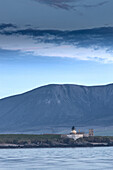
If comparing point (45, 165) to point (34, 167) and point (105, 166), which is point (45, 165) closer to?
point (34, 167)

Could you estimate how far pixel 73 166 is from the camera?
321 feet

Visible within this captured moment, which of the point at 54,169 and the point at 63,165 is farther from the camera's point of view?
the point at 63,165

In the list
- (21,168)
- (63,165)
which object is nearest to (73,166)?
(63,165)

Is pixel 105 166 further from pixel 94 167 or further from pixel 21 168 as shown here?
pixel 21 168

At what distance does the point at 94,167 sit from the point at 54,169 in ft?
29.6

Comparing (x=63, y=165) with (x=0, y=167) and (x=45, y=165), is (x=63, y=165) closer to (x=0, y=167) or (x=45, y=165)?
(x=45, y=165)

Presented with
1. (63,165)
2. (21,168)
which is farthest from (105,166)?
(21,168)

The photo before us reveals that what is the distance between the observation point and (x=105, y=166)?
97.4 meters

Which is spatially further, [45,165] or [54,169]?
[45,165]

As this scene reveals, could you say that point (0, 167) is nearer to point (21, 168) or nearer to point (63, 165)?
point (21, 168)

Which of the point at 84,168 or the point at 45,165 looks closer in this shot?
the point at 84,168

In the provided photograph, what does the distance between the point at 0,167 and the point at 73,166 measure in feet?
51.0

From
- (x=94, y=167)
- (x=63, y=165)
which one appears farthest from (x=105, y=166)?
(x=63, y=165)

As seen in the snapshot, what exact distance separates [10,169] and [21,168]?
2732mm
